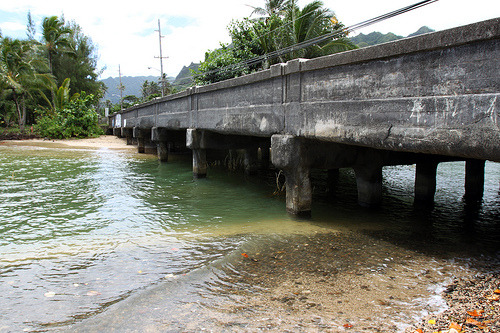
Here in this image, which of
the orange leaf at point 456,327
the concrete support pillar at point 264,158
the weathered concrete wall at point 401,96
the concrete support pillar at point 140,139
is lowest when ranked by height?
Result: the orange leaf at point 456,327

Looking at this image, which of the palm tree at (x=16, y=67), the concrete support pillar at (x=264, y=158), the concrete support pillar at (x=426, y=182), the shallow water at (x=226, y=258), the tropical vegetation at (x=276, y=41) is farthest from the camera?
the palm tree at (x=16, y=67)

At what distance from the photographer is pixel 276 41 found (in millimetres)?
18844

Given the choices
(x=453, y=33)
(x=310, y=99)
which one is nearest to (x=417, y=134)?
(x=453, y=33)

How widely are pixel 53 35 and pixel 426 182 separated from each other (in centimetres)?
3921

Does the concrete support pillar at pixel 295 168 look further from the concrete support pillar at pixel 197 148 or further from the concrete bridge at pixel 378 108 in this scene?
the concrete support pillar at pixel 197 148

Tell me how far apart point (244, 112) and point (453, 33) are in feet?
16.8

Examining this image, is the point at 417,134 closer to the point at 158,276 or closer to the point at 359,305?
the point at 359,305

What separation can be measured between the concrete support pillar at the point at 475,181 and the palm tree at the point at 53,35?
121ft

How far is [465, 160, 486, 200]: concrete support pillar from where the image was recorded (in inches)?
379

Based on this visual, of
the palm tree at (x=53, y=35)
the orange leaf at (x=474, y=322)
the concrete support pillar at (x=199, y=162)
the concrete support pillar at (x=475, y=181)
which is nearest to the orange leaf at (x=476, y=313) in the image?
the orange leaf at (x=474, y=322)

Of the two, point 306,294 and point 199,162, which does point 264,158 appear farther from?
point 306,294

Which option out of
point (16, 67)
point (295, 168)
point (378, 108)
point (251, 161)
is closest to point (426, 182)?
point (295, 168)

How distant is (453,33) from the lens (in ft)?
13.7

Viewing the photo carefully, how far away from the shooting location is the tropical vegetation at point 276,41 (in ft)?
59.3
